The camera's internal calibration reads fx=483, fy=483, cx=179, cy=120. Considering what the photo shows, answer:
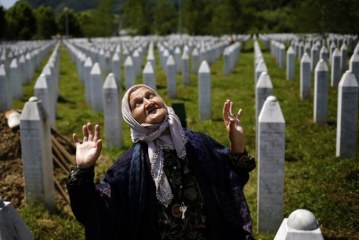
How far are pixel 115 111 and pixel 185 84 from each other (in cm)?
773

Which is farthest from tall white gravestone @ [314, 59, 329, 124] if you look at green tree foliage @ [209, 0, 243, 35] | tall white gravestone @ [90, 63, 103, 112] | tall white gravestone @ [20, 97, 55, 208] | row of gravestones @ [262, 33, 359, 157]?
green tree foliage @ [209, 0, 243, 35]

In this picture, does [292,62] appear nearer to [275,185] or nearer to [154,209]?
[275,185]

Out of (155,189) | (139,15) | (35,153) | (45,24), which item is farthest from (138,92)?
(45,24)

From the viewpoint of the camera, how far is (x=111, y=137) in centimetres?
857

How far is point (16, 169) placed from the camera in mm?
6480

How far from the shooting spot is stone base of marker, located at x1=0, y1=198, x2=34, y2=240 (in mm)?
2732

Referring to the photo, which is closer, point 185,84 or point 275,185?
point 275,185

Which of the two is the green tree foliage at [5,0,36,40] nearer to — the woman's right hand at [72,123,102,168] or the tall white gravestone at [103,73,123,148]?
the tall white gravestone at [103,73,123,148]

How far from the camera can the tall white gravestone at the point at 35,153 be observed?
5.55 meters

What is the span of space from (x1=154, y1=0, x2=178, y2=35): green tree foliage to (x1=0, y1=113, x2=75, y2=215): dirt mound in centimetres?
5830

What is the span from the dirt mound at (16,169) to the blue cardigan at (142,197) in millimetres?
3097

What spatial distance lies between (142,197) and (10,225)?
2.56ft

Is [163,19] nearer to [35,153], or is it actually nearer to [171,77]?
[171,77]

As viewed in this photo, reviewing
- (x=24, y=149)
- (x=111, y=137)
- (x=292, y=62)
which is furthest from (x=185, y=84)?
(x=24, y=149)
